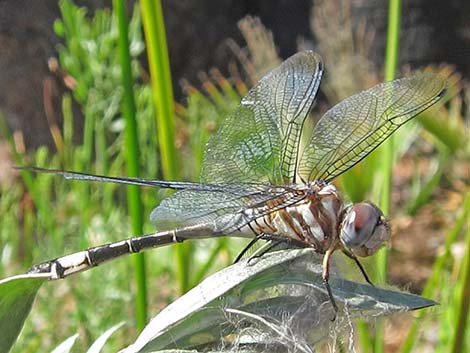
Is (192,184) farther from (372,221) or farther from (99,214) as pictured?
(99,214)

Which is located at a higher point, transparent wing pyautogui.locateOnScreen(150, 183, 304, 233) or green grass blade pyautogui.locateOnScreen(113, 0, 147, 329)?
green grass blade pyautogui.locateOnScreen(113, 0, 147, 329)

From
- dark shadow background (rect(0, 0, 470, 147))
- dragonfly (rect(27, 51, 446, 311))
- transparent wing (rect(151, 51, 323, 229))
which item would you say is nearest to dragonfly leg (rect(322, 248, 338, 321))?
dragonfly (rect(27, 51, 446, 311))

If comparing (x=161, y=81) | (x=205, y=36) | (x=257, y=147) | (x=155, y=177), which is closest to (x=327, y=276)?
(x=257, y=147)

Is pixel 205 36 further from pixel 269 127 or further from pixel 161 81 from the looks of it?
pixel 269 127

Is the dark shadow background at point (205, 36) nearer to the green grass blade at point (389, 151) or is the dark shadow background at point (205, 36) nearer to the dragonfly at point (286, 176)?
the green grass blade at point (389, 151)

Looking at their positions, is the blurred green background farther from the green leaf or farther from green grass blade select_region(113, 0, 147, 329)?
the green leaf

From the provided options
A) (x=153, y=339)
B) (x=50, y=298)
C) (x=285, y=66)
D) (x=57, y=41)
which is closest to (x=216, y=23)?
(x=57, y=41)

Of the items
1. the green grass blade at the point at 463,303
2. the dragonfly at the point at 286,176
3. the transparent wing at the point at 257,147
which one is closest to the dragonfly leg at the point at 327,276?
the dragonfly at the point at 286,176
